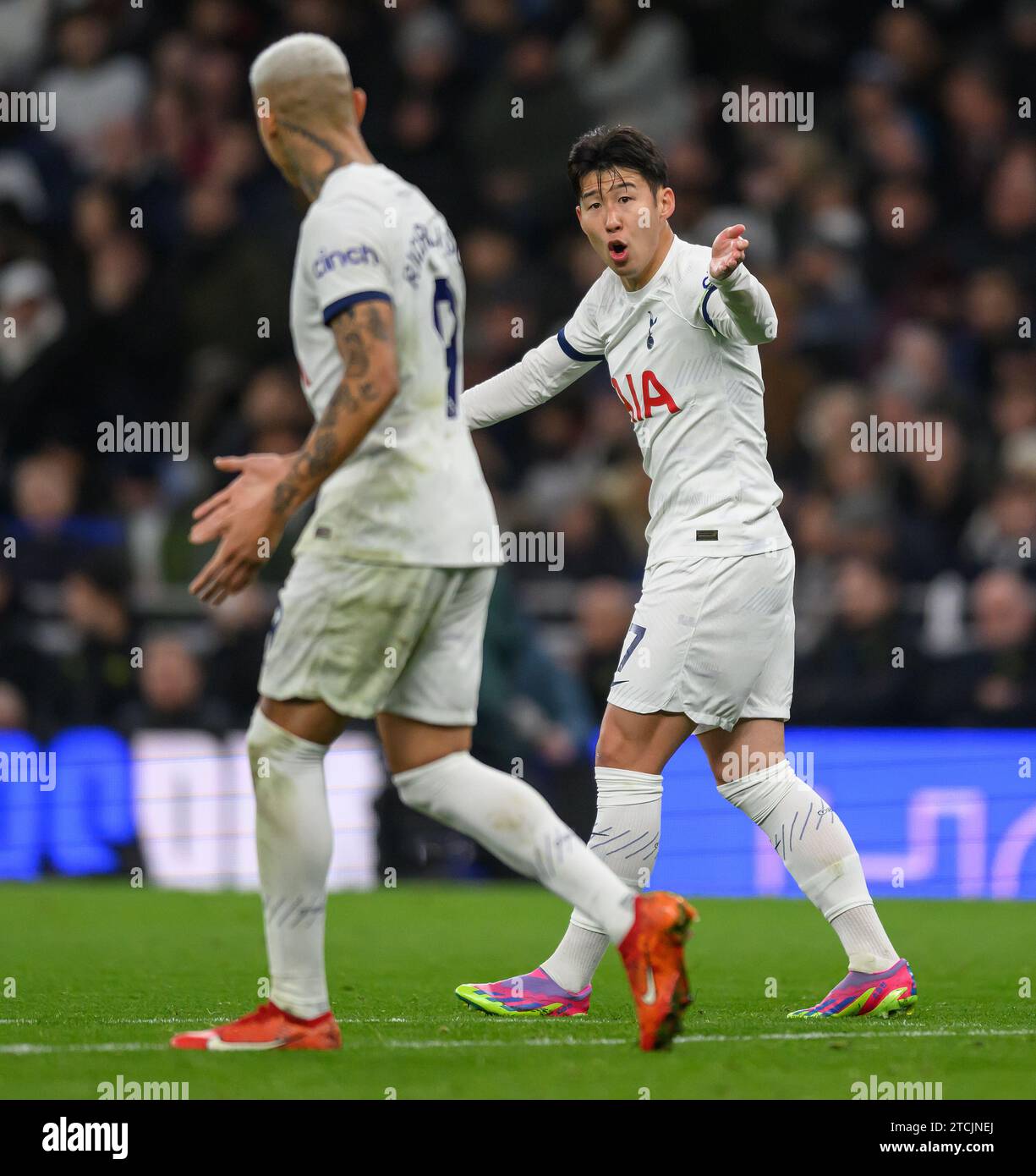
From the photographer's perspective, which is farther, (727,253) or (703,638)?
(703,638)

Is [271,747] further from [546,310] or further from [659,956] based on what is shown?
[546,310]

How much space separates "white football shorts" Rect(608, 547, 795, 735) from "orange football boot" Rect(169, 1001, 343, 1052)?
140 cm

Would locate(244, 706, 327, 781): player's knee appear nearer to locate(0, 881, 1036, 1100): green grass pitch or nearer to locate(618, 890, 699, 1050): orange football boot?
locate(0, 881, 1036, 1100): green grass pitch

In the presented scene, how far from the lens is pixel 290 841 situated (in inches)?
178

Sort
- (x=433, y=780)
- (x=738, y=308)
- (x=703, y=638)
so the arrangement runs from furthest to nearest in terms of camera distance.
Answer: (x=703, y=638), (x=738, y=308), (x=433, y=780)

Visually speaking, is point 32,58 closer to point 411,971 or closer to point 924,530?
point 924,530

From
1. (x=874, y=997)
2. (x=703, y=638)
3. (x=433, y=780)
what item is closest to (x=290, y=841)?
(x=433, y=780)

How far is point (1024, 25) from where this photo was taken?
14.5 metres

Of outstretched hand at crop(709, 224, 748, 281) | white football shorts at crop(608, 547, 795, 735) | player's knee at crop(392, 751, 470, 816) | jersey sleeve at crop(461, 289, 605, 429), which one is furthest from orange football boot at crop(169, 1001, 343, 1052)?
outstretched hand at crop(709, 224, 748, 281)

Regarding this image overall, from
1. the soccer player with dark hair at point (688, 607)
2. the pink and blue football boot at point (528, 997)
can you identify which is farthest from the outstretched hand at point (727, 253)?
the pink and blue football boot at point (528, 997)

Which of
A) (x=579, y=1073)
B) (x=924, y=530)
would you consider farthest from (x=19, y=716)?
(x=579, y=1073)

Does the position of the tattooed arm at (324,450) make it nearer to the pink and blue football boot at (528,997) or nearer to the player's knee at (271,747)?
the player's knee at (271,747)

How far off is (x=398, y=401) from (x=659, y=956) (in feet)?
4.51

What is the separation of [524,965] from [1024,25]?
32.2 ft
